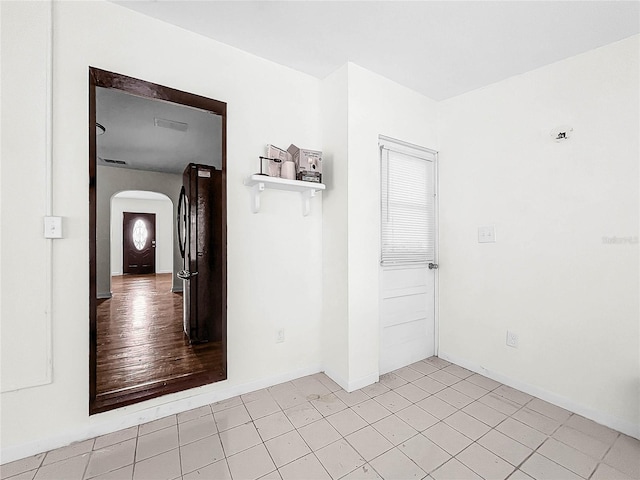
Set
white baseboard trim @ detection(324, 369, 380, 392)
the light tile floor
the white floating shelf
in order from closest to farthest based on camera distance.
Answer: the light tile floor
the white floating shelf
white baseboard trim @ detection(324, 369, 380, 392)

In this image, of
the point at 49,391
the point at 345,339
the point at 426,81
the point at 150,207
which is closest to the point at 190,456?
the point at 49,391

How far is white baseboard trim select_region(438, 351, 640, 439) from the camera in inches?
73.1

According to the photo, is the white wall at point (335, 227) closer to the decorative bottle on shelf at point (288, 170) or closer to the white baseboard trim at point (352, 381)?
the white baseboard trim at point (352, 381)

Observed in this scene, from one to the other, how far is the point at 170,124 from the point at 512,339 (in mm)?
3699

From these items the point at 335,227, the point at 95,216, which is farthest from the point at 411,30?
the point at 95,216

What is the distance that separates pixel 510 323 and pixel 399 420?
50.1 inches

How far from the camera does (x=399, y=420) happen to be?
1.94 meters

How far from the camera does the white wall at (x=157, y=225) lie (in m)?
7.32

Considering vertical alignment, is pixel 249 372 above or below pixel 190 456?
above

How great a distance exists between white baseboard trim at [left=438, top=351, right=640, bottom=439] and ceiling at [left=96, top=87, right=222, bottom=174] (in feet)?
10.0

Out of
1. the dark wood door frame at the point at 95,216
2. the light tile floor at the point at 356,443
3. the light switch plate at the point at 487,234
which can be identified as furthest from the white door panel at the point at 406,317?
the dark wood door frame at the point at 95,216

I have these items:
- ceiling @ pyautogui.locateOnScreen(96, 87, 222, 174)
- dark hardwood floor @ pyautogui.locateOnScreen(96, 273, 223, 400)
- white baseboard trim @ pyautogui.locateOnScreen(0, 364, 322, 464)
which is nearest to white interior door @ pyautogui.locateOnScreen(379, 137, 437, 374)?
white baseboard trim @ pyautogui.locateOnScreen(0, 364, 322, 464)

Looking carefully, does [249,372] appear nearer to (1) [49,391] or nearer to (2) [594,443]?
(1) [49,391]

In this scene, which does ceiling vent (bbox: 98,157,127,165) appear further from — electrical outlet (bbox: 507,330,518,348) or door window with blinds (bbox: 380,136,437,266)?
electrical outlet (bbox: 507,330,518,348)
